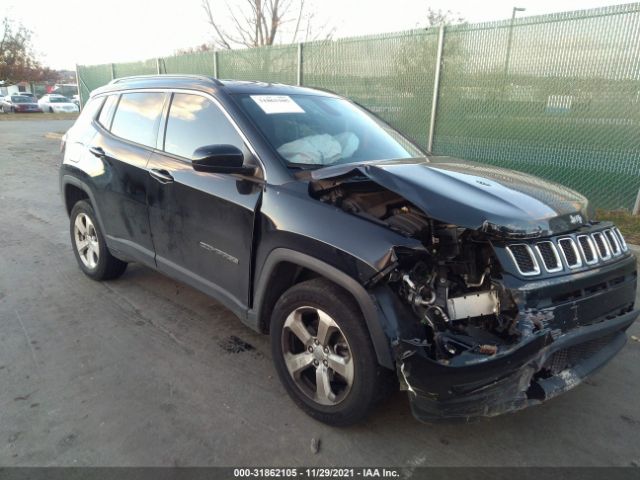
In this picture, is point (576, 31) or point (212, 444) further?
point (576, 31)

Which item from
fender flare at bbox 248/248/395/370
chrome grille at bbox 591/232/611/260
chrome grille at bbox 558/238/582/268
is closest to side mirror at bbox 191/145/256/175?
fender flare at bbox 248/248/395/370

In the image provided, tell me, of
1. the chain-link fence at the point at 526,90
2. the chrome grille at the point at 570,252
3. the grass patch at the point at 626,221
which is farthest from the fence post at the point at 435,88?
the chrome grille at the point at 570,252

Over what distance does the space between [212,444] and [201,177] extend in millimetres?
1680

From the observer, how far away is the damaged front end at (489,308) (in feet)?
7.10

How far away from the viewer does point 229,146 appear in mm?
2891

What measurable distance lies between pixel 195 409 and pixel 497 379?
1.71 metres

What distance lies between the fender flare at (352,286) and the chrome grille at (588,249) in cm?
113

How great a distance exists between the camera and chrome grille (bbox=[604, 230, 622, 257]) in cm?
266

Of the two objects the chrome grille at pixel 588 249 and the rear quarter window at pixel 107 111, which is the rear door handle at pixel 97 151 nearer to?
the rear quarter window at pixel 107 111

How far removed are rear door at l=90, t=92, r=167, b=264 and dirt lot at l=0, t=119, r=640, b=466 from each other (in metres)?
0.62

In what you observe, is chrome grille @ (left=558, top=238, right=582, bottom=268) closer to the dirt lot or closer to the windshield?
the dirt lot

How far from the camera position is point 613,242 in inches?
106

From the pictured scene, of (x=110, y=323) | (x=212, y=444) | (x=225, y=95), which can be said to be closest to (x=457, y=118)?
(x=225, y=95)

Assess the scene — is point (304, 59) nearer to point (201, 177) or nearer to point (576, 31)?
point (576, 31)
